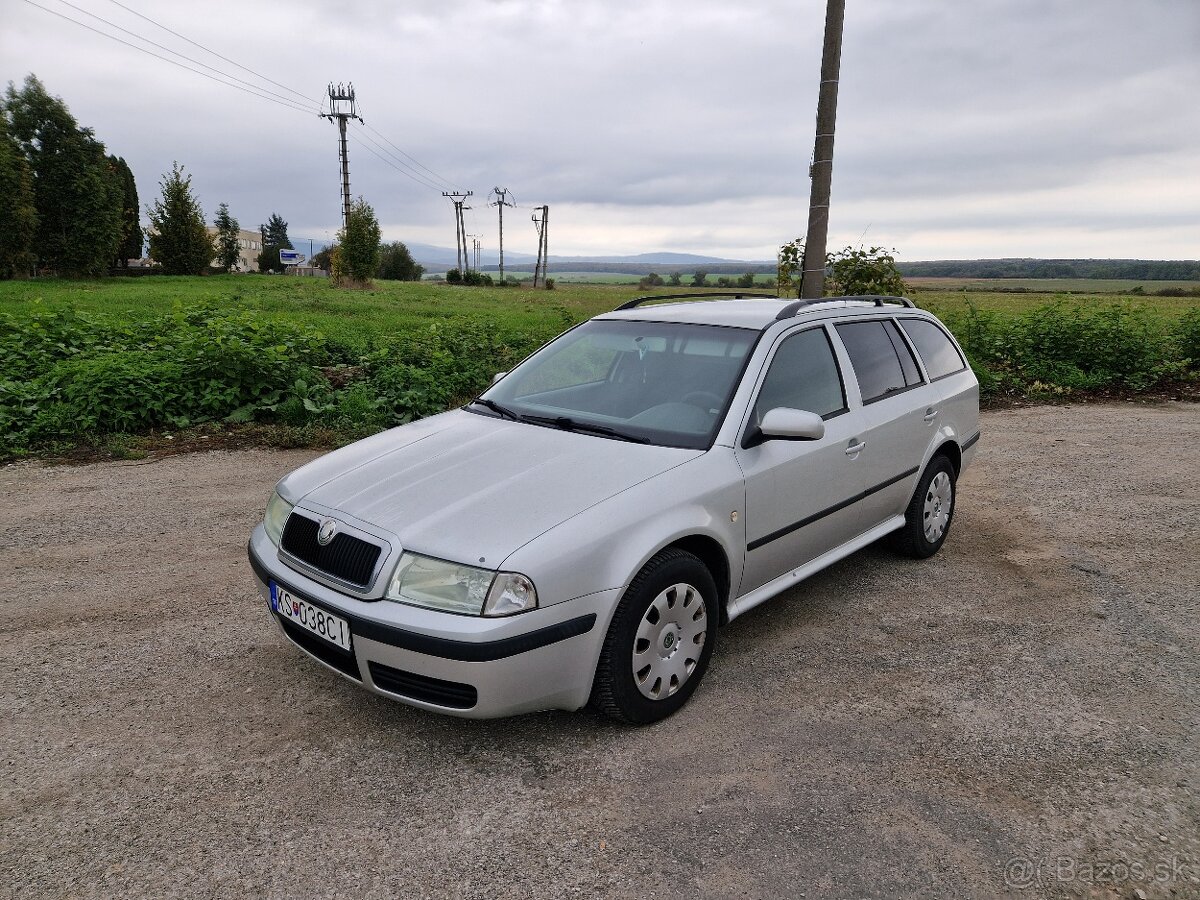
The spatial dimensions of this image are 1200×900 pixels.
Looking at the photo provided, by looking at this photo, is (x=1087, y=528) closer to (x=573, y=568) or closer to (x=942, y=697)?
(x=942, y=697)

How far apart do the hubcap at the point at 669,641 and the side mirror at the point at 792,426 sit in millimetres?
735

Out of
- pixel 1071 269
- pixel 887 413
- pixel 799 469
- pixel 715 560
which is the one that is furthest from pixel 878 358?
pixel 1071 269

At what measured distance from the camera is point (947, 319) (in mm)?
13336

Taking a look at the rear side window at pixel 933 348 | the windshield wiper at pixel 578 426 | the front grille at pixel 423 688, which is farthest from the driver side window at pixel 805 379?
the front grille at pixel 423 688

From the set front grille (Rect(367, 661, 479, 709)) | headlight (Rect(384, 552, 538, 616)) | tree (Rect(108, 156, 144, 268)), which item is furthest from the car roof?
tree (Rect(108, 156, 144, 268))

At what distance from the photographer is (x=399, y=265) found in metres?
93.2

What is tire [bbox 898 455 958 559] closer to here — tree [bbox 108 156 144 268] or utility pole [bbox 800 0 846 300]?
utility pole [bbox 800 0 846 300]

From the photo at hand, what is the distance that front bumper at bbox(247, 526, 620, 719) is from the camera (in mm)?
2613

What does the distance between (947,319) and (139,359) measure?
1172 cm

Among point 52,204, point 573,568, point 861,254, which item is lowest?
point 573,568

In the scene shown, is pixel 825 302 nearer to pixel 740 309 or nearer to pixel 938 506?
pixel 740 309

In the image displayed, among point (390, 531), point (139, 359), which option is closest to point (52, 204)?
point (139, 359)

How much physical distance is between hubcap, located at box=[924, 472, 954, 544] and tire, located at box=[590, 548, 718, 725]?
2.21 meters

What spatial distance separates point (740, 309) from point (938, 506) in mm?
1881
